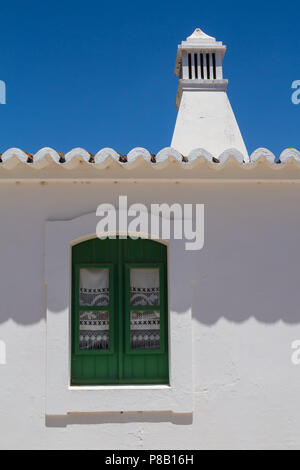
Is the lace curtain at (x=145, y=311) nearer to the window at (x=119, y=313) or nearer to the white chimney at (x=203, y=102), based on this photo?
the window at (x=119, y=313)

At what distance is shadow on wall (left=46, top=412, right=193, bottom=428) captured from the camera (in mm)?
5062

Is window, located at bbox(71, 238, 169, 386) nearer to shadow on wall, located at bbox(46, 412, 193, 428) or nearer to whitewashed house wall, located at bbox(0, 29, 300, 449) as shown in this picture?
whitewashed house wall, located at bbox(0, 29, 300, 449)

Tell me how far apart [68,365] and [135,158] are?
223 cm

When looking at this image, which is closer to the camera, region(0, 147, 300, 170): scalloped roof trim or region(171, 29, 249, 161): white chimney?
region(0, 147, 300, 170): scalloped roof trim

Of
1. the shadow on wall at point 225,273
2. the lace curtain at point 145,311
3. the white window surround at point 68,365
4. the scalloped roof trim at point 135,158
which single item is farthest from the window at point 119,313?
the scalloped roof trim at point 135,158

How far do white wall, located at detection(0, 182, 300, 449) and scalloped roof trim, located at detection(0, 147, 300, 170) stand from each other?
47cm

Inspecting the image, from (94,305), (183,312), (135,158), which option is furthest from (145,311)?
(135,158)

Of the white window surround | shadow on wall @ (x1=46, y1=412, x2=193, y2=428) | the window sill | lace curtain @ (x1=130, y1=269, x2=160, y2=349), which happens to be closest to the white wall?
shadow on wall @ (x1=46, y1=412, x2=193, y2=428)

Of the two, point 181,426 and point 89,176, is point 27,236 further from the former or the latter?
point 181,426

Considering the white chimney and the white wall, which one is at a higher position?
the white chimney

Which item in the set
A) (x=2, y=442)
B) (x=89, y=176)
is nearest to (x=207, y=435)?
(x=2, y=442)

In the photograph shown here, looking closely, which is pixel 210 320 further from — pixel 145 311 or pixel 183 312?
pixel 145 311

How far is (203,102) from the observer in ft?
31.2

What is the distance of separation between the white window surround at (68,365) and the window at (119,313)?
152 mm
